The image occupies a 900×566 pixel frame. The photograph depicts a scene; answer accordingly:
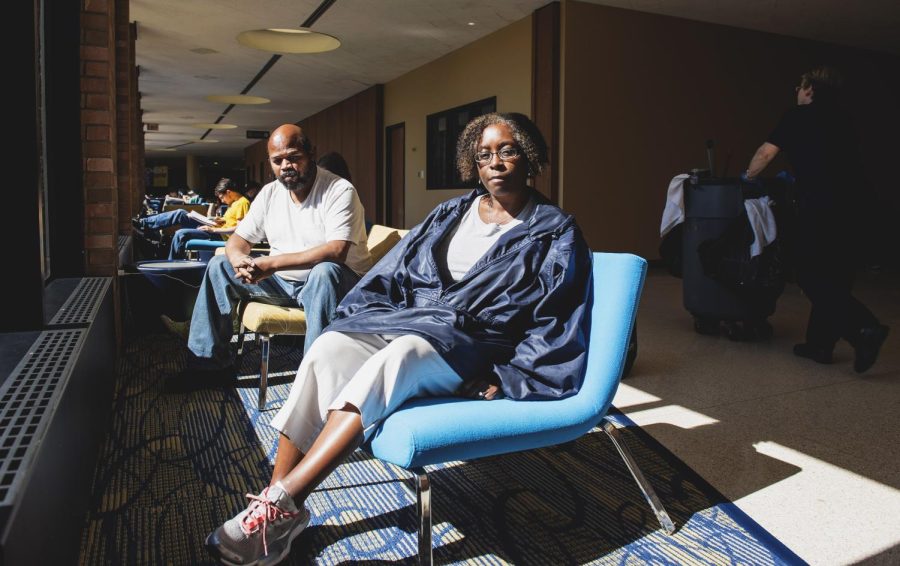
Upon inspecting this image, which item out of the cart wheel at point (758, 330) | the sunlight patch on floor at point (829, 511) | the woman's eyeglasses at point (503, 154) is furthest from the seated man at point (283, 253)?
the cart wheel at point (758, 330)

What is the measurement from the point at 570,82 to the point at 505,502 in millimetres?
6437

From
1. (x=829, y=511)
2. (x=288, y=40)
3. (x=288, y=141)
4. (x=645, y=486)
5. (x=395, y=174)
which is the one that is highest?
(x=288, y=40)

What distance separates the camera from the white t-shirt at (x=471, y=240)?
7.22ft

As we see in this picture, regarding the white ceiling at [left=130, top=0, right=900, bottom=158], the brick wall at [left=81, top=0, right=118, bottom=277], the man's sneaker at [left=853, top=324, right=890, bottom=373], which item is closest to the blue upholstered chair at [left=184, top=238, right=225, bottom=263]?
the brick wall at [left=81, top=0, right=118, bottom=277]

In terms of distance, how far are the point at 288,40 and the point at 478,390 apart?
785 cm

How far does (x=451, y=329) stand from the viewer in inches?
74.4

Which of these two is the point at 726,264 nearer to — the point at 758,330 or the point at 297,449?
the point at 758,330

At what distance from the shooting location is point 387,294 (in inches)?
88.3

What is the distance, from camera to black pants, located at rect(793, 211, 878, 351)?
3633mm

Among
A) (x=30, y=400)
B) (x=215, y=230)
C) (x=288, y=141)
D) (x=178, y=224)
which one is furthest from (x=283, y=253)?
(x=178, y=224)

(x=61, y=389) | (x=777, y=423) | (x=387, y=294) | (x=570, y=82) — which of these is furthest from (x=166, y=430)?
(x=570, y=82)

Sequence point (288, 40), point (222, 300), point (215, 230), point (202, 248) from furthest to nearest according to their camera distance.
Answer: point (288, 40), point (215, 230), point (202, 248), point (222, 300)

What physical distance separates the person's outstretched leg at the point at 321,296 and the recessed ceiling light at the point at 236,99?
11971mm

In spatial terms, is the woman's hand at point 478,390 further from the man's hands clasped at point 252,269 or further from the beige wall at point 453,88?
the beige wall at point 453,88
